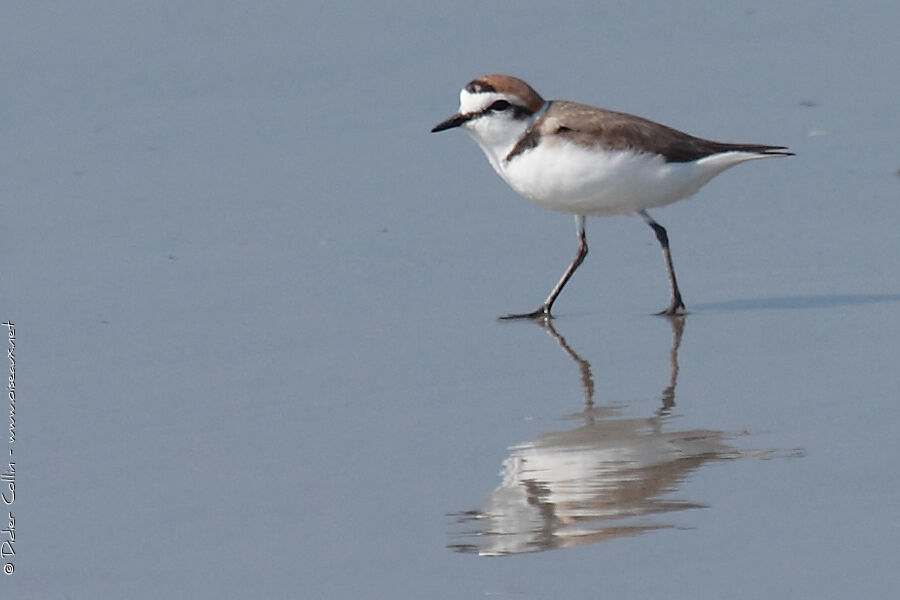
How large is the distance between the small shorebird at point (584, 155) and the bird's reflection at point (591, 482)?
150 cm

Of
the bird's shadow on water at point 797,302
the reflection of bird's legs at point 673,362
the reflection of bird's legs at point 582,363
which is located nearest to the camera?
the reflection of bird's legs at point 673,362

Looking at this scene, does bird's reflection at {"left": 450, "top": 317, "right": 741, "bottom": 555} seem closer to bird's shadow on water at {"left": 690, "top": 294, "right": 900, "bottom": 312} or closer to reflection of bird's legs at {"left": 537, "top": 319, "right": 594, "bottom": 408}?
reflection of bird's legs at {"left": 537, "top": 319, "right": 594, "bottom": 408}

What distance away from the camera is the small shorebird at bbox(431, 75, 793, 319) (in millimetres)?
7242

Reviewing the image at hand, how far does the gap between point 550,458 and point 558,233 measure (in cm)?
305

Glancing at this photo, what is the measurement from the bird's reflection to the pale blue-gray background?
0.23 ft

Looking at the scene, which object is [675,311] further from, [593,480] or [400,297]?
[593,480]

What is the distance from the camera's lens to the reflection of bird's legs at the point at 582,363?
6.04 m

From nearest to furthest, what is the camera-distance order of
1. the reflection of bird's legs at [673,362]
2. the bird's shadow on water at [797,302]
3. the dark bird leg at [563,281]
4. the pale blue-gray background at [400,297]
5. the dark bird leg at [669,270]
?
the pale blue-gray background at [400,297], the reflection of bird's legs at [673,362], the bird's shadow on water at [797,302], the dark bird leg at [669,270], the dark bird leg at [563,281]

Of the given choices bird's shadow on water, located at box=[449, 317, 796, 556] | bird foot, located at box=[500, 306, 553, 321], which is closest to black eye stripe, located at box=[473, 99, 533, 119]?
bird foot, located at box=[500, 306, 553, 321]

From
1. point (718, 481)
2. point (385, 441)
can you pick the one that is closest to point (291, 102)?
point (385, 441)

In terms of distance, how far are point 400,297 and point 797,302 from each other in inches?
64.4

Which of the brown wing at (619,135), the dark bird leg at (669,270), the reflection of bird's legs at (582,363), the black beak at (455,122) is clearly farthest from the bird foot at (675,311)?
the black beak at (455,122)

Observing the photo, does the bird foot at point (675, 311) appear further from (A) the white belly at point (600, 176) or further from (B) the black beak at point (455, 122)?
(B) the black beak at point (455, 122)

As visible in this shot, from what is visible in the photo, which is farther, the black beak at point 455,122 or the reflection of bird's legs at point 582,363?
the black beak at point 455,122
